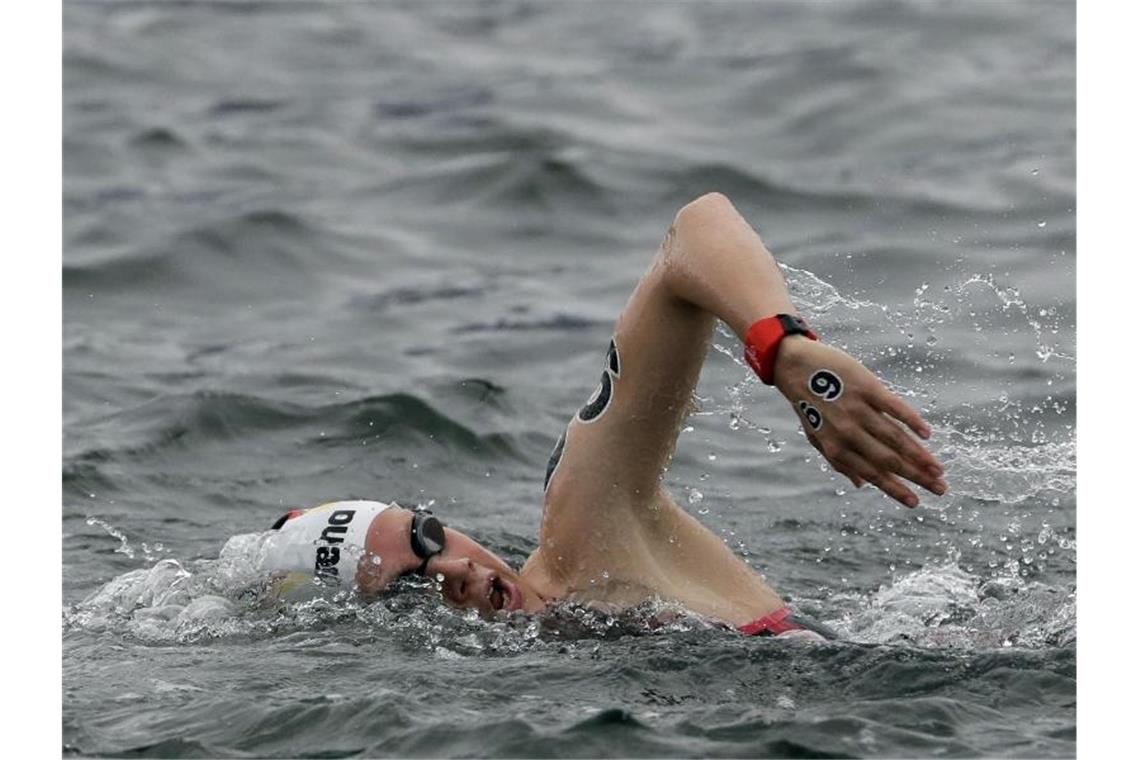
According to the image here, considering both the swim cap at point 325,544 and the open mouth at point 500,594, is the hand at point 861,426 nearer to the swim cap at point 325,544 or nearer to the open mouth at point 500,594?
the open mouth at point 500,594

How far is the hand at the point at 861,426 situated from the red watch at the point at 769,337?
5.9 inches

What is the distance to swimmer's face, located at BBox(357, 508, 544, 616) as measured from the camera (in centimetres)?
718

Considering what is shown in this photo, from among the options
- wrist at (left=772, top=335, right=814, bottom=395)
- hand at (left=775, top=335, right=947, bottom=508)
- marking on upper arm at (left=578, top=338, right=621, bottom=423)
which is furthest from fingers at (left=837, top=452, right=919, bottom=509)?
marking on upper arm at (left=578, top=338, right=621, bottom=423)

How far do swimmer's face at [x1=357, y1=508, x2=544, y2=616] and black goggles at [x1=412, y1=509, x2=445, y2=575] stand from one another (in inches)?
0.7

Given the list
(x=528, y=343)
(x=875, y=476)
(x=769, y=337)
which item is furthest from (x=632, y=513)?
(x=528, y=343)

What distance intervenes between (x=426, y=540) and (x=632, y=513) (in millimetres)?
800

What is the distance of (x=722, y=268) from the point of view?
611cm

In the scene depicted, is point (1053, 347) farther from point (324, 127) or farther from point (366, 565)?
point (324, 127)

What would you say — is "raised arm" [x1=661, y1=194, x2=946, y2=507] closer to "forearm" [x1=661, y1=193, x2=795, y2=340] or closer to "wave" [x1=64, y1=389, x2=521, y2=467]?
"forearm" [x1=661, y1=193, x2=795, y2=340]

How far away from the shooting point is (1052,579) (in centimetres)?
864

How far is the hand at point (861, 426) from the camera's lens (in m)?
5.32

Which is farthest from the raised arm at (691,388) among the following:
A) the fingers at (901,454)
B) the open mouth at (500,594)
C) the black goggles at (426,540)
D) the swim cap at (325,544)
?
the swim cap at (325,544)

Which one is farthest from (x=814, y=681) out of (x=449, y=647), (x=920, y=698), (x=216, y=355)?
(x=216, y=355)

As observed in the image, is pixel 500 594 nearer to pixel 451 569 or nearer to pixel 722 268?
pixel 451 569
